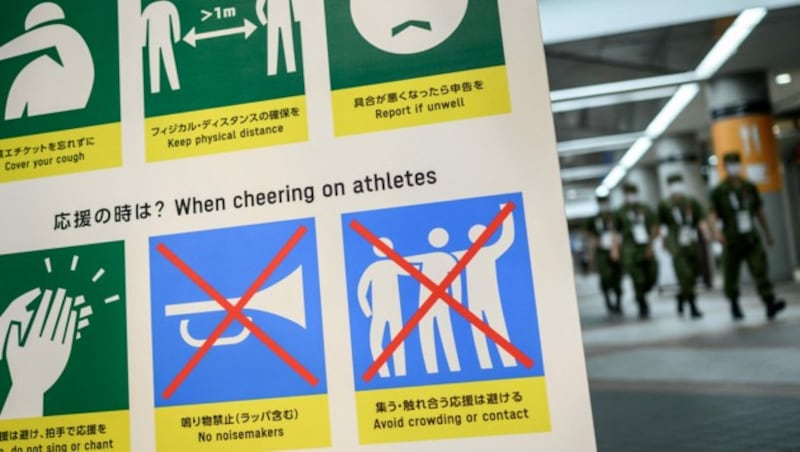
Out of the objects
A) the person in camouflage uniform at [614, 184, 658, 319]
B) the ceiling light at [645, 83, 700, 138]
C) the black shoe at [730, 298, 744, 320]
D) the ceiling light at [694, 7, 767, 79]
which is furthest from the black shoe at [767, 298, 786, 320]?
the ceiling light at [645, 83, 700, 138]

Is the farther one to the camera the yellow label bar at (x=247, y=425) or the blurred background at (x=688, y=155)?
the blurred background at (x=688, y=155)

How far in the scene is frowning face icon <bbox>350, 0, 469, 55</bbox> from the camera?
1.66m

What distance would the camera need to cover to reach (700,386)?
4.00m

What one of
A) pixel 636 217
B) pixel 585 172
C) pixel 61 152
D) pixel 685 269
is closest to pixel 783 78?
pixel 636 217

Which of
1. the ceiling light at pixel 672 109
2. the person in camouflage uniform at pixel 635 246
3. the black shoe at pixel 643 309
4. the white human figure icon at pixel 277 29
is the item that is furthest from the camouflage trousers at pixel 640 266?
the white human figure icon at pixel 277 29

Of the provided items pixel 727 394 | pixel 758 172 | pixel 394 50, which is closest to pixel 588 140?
pixel 758 172

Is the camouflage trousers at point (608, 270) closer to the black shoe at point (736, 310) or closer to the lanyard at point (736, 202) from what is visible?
the black shoe at point (736, 310)

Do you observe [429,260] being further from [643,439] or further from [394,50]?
[643,439]

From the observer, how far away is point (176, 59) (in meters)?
1.78

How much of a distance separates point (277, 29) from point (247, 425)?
1.03m

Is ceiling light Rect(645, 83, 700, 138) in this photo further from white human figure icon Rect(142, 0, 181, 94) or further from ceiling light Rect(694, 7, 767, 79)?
white human figure icon Rect(142, 0, 181, 94)

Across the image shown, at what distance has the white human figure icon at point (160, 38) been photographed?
5.84ft

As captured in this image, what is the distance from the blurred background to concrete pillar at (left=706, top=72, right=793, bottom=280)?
0.9 inches

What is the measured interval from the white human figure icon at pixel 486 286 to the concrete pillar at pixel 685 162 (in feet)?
51.0
